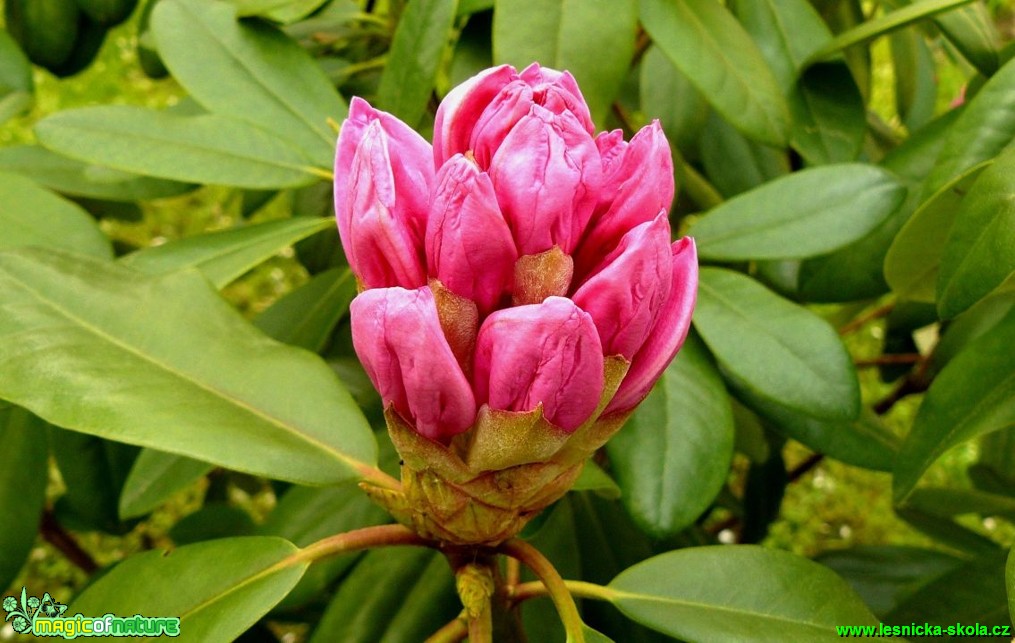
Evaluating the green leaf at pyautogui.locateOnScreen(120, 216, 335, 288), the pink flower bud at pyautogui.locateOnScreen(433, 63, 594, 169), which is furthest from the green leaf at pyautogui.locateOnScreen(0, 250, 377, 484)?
the pink flower bud at pyautogui.locateOnScreen(433, 63, 594, 169)

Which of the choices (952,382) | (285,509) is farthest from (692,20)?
(285,509)

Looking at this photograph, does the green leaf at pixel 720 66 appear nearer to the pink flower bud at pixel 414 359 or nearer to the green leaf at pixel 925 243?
the green leaf at pixel 925 243

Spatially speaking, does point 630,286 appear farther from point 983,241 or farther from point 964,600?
point 964,600

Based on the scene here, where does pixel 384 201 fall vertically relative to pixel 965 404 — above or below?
above

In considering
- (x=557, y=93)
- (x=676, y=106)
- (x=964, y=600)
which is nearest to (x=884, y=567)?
(x=964, y=600)

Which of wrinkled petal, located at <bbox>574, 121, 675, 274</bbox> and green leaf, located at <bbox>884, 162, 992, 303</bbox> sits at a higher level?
wrinkled petal, located at <bbox>574, 121, 675, 274</bbox>

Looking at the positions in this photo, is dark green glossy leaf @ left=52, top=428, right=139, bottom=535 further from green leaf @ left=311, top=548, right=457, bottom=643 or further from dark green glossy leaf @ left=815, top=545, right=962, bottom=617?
dark green glossy leaf @ left=815, top=545, right=962, bottom=617

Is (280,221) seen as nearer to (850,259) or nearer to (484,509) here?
(484,509)
